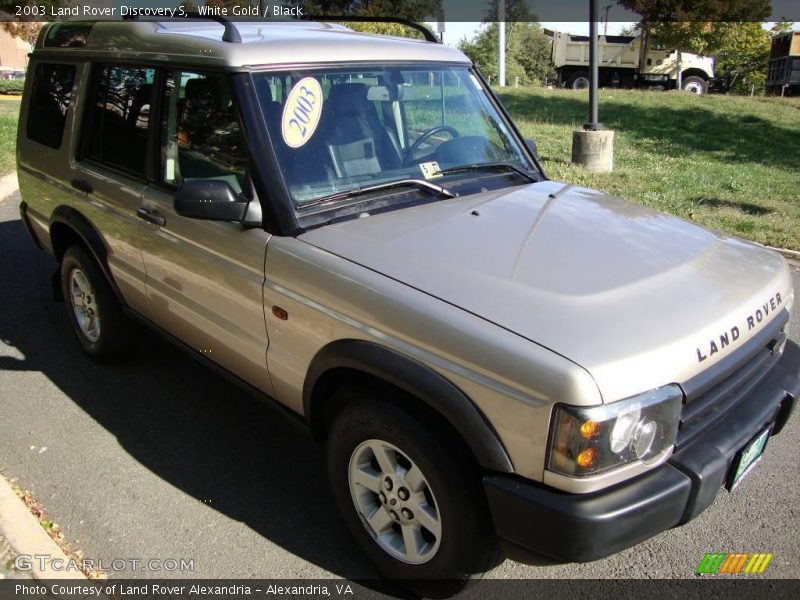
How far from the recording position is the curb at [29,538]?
105 inches

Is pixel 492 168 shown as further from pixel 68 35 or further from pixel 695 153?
pixel 695 153

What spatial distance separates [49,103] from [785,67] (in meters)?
28.9

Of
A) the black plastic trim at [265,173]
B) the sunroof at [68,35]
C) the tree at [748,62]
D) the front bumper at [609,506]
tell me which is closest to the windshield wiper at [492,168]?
the black plastic trim at [265,173]

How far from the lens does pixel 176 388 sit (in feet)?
13.8

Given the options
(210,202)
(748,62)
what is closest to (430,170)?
(210,202)

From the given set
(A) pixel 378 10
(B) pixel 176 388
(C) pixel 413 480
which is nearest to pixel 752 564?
(C) pixel 413 480

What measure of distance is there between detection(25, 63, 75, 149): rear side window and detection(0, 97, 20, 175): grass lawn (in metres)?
4.41

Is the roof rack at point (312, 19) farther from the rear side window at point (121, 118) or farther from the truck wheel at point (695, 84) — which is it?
the truck wheel at point (695, 84)

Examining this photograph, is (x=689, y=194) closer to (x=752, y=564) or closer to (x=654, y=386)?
(x=752, y=564)

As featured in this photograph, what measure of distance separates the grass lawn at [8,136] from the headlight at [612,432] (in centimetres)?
842

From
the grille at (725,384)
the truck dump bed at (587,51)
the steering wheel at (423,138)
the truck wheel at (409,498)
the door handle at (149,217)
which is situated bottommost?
the truck wheel at (409,498)

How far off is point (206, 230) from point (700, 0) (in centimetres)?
2650

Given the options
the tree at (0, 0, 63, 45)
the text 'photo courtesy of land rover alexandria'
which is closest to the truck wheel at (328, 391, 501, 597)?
the text 'photo courtesy of land rover alexandria'

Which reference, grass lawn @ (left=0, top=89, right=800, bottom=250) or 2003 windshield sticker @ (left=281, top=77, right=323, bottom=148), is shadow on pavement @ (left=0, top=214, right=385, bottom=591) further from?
grass lawn @ (left=0, top=89, right=800, bottom=250)
